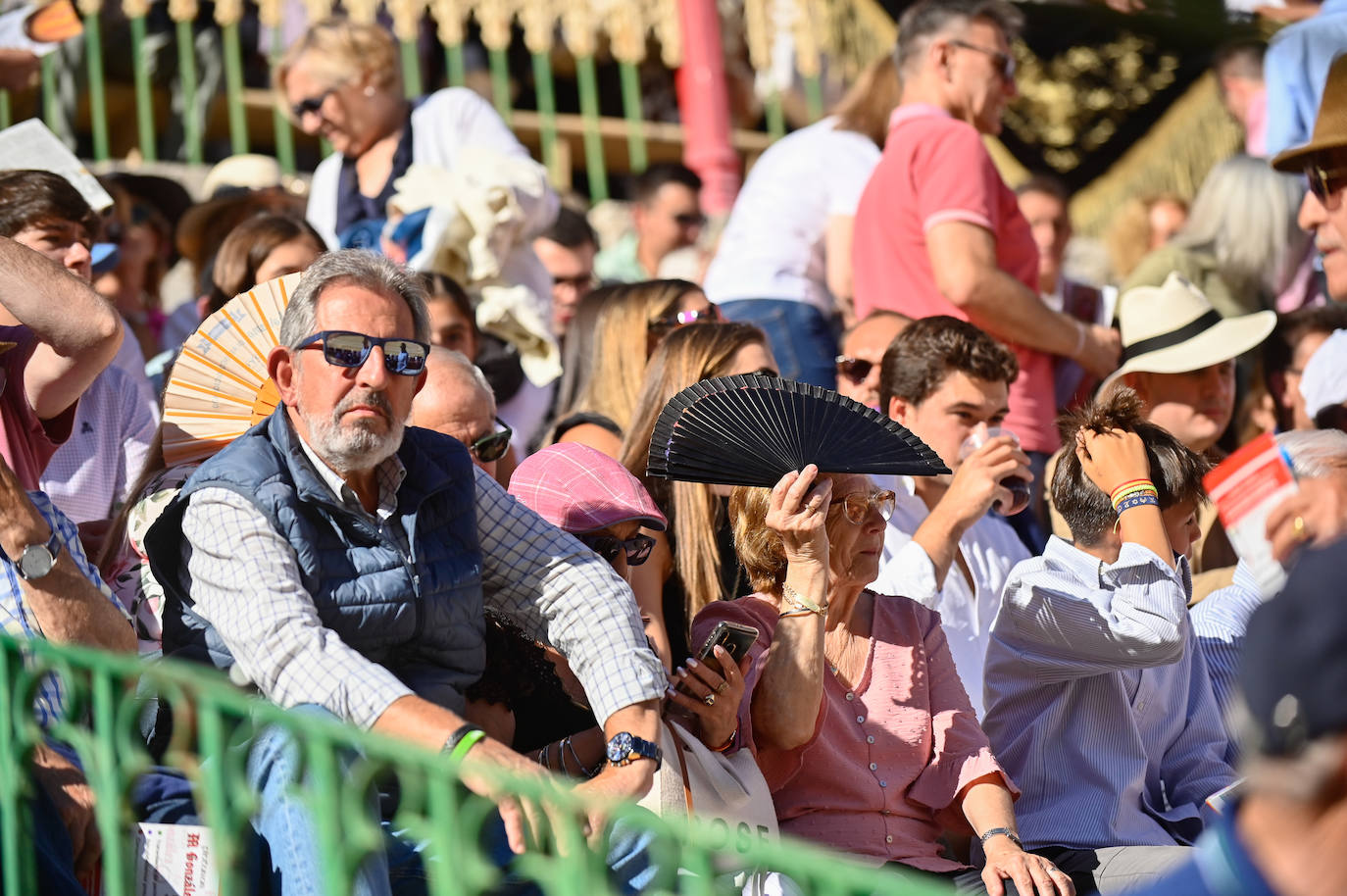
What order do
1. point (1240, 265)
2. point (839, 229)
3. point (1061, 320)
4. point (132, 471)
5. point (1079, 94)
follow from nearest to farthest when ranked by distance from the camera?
point (132, 471) → point (1061, 320) → point (839, 229) → point (1240, 265) → point (1079, 94)

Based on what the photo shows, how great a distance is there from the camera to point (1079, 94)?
39.5 feet

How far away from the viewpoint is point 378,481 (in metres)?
3.46

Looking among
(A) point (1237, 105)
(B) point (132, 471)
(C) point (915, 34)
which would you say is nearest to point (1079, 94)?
(A) point (1237, 105)

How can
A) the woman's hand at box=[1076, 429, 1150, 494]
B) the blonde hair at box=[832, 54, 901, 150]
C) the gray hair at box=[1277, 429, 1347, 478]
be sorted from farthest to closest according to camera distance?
the blonde hair at box=[832, 54, 901, 150] < the woman's hand at box=[1076, 429, 1150, 494] < the gray hair at box=[1277, 429, 1347, 478]

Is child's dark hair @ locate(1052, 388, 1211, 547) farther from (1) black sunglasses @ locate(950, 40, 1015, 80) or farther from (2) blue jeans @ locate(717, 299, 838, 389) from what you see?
(1) black sunglasses @ locate(950, 40, 1015, 80)

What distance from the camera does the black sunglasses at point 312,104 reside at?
6355 mm

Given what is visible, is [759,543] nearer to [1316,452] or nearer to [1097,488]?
[1097,488]

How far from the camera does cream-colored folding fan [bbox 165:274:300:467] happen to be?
4.10m

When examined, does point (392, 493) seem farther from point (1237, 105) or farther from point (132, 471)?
point (1237, 105)

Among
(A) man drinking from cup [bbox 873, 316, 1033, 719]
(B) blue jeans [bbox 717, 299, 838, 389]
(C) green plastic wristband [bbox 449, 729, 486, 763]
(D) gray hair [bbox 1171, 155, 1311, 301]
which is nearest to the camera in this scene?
(C) green plastic wristband [bbox 449, 729, 486, 763]

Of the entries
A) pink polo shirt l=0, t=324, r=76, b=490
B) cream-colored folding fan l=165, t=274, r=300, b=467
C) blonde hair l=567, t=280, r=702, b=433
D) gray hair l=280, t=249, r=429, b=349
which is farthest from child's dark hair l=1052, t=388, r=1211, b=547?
pink polo shirt l=0, t=324, r=76, b=490

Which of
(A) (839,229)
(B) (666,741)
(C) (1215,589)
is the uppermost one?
(A) (839,229)

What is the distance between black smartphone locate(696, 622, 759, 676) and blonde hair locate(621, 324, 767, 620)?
73 centimetres

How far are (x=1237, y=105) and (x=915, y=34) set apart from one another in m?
2.54
